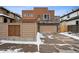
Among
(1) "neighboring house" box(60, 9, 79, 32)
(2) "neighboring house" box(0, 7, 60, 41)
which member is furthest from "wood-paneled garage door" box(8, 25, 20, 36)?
(1) "neighboring house" box(60, 9, 79, 32)

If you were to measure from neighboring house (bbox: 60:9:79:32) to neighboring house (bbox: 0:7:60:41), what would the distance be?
0.12m

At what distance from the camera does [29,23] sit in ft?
10.1

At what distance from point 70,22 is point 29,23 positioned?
779 millimetres

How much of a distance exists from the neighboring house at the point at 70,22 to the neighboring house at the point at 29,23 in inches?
4.6

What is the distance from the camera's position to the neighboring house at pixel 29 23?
3.04 meters

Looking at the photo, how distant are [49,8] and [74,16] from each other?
49 cm

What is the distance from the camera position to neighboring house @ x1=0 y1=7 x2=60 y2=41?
3035mm

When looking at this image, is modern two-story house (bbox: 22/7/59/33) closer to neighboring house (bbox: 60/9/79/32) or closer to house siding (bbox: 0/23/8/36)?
neighboring house (bbox: 60/9/79/32)

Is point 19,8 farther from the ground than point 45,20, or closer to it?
farther from the ground

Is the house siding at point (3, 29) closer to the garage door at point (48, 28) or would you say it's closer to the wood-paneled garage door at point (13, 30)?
the wood-paneled garage door at point (13, 30)

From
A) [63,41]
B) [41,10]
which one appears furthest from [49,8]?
[63,41]

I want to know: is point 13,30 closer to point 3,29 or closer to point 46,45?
point 3,29
